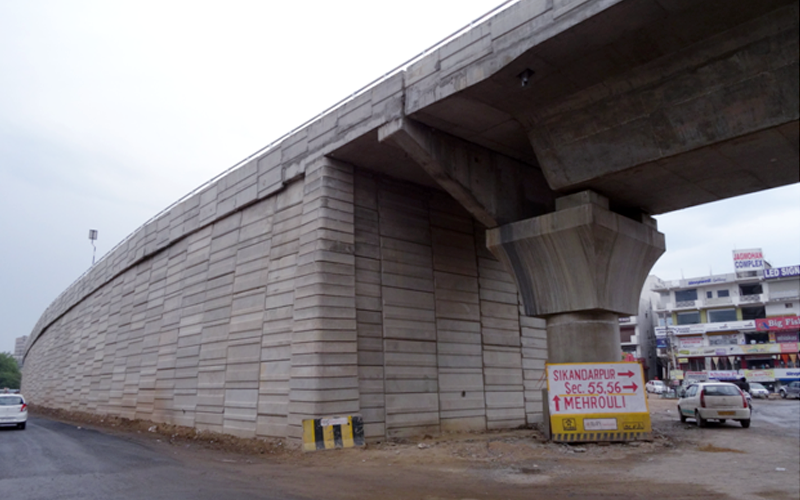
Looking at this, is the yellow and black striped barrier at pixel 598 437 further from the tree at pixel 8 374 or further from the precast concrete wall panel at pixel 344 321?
the tree at pixel 8 374

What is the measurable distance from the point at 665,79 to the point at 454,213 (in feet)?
31.3

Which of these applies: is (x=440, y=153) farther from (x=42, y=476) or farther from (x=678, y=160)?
(x=42, y=476)

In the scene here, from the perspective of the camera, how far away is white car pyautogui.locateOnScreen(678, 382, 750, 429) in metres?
17.8

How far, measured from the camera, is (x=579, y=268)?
15.1 m

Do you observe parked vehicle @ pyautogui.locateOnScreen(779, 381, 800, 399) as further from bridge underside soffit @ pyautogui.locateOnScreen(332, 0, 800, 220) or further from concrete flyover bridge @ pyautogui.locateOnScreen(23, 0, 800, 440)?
bridge underside soffit @ pyautogui.locateOnScreen(332, 0, 800, 220)

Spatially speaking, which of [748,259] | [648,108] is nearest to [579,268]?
[648,108]

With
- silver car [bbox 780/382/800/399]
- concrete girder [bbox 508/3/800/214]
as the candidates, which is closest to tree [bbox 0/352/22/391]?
silver car [bbox 780/382/800/399]

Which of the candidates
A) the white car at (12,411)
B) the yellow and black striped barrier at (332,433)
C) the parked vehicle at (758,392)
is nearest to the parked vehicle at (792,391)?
the parked vehicle at (758,392)

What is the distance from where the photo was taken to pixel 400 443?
15.6 m

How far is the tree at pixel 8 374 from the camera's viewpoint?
116 meters

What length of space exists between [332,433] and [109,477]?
5572 mm

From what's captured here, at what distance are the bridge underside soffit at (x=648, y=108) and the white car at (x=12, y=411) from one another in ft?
56.7

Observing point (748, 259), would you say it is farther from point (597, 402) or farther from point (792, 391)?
point (597, 402)

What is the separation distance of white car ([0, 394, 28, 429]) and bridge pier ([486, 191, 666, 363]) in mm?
19928
